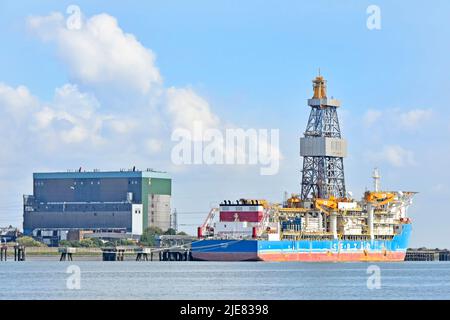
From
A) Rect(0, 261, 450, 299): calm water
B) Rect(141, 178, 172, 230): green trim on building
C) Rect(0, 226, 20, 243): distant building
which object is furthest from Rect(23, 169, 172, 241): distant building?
Rect(0, 261, 450, 299): calm water

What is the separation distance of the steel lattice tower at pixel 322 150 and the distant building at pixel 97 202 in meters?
53.2

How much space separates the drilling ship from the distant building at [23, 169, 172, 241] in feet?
177

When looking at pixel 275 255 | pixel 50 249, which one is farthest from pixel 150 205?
pixel 275 255

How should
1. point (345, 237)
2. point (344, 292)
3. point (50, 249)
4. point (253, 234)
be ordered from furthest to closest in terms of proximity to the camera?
point (50, 249), point (345, 237), point (253, 234), point (344, 292)

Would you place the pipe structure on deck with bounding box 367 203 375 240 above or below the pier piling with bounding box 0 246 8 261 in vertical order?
above

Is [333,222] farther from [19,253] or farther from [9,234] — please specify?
[9,234]

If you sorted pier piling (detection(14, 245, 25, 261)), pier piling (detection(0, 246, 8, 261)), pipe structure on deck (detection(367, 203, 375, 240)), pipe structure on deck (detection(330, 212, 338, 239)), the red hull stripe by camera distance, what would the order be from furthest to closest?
pier piling (detection(0, 246, 8, 261)) < pier piling (detection(14, 245, 25, 261)) < pipe structure on deck (detection(367, 203, 375, 240)) < pipe structure on deck (detection(330, 212, 338, 239)) < the red hull stripe

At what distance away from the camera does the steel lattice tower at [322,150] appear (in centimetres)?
12875

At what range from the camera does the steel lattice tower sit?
422 ft

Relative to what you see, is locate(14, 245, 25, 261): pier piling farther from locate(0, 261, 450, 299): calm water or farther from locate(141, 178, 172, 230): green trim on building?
locate(0, 261, 450, 299): calm water

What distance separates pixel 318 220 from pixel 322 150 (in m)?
8.46

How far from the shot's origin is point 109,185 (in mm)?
182125
